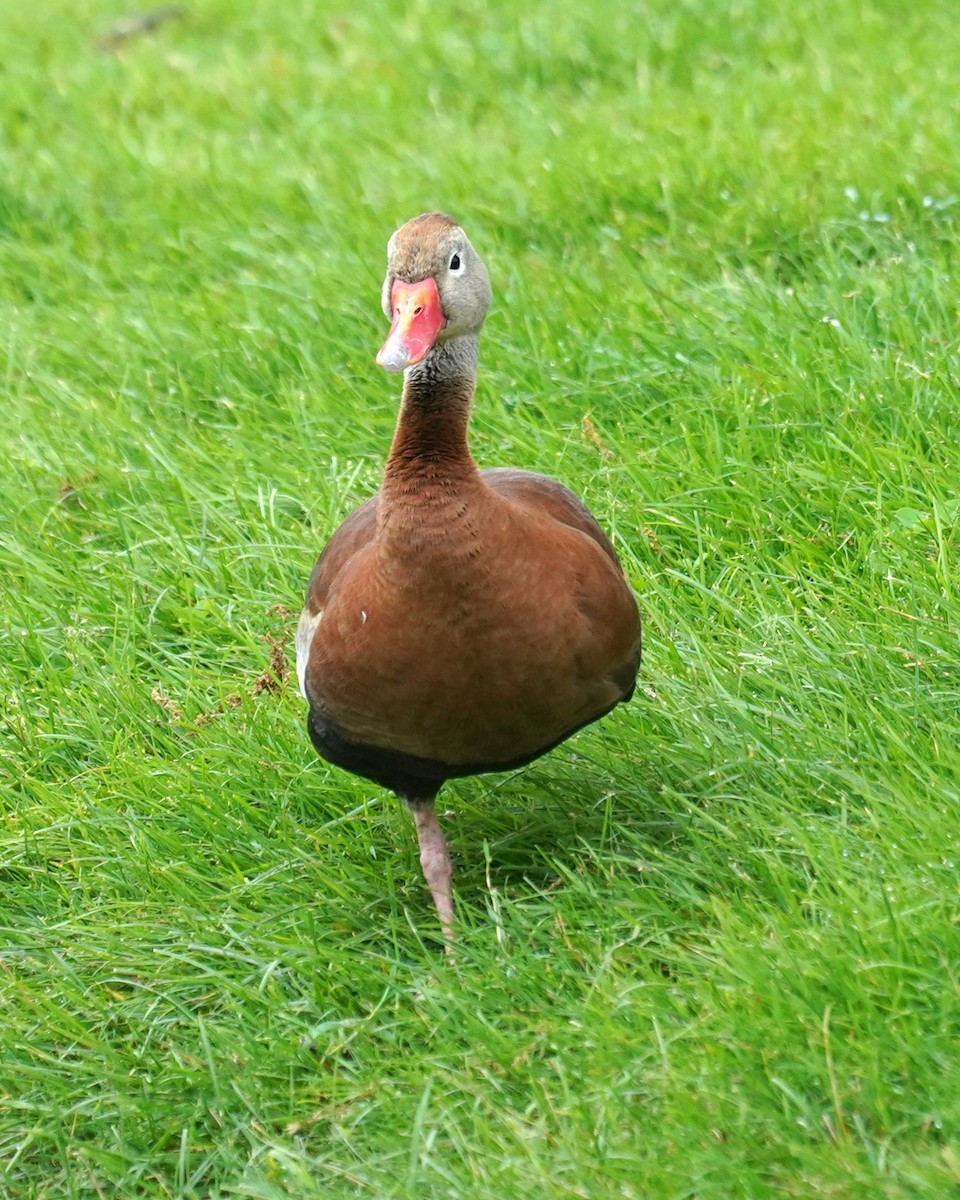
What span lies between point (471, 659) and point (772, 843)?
614 mm

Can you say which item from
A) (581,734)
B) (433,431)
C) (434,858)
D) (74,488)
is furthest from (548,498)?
(74,488)

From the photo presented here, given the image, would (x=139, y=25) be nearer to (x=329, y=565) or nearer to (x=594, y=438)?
(x=594, y=438)

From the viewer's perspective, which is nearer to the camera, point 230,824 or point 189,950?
point 189,950

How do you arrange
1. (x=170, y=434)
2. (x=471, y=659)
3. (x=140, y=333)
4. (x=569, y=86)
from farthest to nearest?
(x=569, y=86), (x=140, y=333), (x=170, y=434), (x=471, y=659)

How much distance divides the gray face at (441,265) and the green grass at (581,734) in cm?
89

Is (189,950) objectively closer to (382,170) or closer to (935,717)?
(935,717)

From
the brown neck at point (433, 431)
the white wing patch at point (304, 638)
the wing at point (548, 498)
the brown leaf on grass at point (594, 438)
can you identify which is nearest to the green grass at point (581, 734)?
the brown leaf on grass at point (594, 438)

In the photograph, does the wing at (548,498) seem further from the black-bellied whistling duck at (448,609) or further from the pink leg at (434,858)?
the pink leg at (434,858)

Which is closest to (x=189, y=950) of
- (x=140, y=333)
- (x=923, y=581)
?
(x=923, y=581)

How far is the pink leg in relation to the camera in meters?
3.15

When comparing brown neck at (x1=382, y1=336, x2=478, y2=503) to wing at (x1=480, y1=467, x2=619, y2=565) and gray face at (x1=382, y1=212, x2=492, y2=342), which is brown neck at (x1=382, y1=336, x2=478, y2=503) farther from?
wing at (x1=480, y1=467, x2=619, y2=565)

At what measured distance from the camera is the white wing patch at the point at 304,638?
128 inches

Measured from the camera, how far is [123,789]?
3549 mm

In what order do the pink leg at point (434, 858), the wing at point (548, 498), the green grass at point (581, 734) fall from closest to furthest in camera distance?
the green grass at point (581, 734) → the pink leg at point (434, 858) → the wing at point (548, 498)
